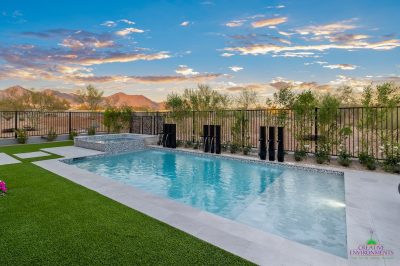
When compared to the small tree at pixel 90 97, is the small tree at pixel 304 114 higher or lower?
lower

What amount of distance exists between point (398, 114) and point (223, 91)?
9030 millimetres

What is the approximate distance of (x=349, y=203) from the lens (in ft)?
15.1

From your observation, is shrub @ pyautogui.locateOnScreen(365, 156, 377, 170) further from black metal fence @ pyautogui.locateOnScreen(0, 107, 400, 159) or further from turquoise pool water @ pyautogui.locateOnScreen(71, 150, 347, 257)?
turquoise pool water @ pyautogui.locateOnScreen(71, 150, 347, 257)

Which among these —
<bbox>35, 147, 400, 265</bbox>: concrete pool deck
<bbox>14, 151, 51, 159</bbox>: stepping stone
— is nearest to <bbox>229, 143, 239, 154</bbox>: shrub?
<bbox>35, 147, 400, 265</bbox>: concrete pool deck

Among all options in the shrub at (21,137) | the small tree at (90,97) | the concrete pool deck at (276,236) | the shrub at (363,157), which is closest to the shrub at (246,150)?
the shrub at (363,157)

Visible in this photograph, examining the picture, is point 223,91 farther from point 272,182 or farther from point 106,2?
point 272,182

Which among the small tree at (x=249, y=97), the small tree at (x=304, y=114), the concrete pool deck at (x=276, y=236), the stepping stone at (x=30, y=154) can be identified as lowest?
the concrete pool deck at (x=276, y=236)

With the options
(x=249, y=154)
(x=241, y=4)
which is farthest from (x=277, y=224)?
(x=241, y=4)

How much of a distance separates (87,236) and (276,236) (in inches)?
99.0

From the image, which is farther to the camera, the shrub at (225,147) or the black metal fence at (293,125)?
the shrub at (225,147)

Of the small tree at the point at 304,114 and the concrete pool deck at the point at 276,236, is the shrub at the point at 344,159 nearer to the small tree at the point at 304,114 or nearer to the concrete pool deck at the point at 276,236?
the small tree at the point at 304,114

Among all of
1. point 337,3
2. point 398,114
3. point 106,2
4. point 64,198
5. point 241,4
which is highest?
point 106,2

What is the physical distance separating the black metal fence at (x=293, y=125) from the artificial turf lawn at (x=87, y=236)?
23.3 ft

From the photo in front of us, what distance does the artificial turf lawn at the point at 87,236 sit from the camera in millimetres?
2721
